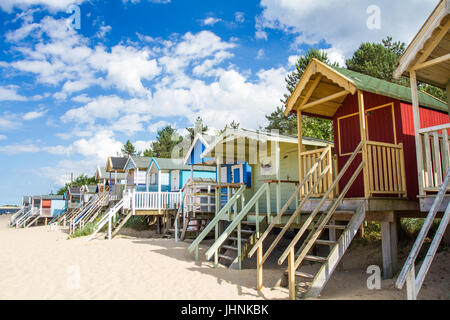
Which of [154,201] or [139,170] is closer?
[154,201]

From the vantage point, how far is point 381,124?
8516 mm

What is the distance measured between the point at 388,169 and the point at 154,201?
1284 cm

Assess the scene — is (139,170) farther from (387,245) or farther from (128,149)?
(128,149)

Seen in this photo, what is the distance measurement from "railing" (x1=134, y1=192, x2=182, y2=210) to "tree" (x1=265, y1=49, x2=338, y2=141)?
787 centimetres

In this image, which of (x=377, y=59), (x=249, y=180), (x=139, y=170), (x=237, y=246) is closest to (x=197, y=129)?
(x=139, y=170)

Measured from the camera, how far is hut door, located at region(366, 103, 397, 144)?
8250 mm

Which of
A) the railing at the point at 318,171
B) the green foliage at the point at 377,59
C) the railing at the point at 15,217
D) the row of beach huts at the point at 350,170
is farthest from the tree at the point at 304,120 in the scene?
the railing at the point at 15,217

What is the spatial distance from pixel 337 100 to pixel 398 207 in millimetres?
3601

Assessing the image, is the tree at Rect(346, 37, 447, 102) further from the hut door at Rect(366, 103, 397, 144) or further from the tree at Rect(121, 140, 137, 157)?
the tree at Rect(121, 140, 137, 157)

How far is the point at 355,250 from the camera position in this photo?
10.7m

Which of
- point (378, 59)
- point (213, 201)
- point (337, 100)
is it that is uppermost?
point (378, 59)
